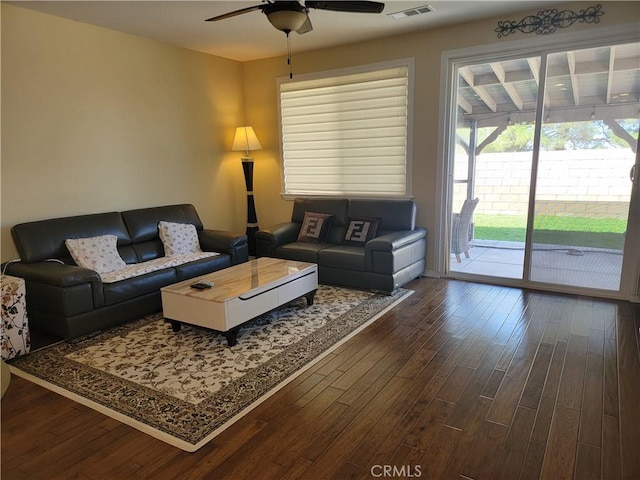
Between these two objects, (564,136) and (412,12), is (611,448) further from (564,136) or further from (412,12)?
(412,12)

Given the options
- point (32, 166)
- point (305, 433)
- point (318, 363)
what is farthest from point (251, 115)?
point (305, 433)

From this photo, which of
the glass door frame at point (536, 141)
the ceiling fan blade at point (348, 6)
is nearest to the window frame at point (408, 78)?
the glass door frame at point (536, 141)

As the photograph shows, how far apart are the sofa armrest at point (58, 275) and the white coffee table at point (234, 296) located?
0.53 meters

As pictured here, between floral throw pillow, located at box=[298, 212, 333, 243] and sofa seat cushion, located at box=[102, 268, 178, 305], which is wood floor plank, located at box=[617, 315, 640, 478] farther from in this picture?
sofa seat cushion, located at box=[102, 268, 178, 305]

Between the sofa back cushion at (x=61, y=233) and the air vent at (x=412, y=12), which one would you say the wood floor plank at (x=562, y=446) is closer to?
the air vent at (x=412, y=12)

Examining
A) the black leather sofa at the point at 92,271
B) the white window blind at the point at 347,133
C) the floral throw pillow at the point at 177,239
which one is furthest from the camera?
the white window blind at the point at 347,133

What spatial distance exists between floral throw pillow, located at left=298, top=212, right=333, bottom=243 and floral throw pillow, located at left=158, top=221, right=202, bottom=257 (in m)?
1.22

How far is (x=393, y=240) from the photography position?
4.23 m

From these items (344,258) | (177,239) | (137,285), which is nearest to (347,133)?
(344,258)

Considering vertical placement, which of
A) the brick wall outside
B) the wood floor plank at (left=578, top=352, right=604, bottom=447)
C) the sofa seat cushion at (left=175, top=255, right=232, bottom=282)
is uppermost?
the brick wall outside

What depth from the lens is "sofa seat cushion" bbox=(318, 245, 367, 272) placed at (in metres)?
4.36

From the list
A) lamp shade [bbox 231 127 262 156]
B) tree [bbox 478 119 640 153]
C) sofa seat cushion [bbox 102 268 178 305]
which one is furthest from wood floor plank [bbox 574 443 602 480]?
lamp shade [bbox 231 127 262 156]

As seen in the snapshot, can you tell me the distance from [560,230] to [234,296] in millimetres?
3266

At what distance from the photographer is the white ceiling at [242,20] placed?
144 inches
